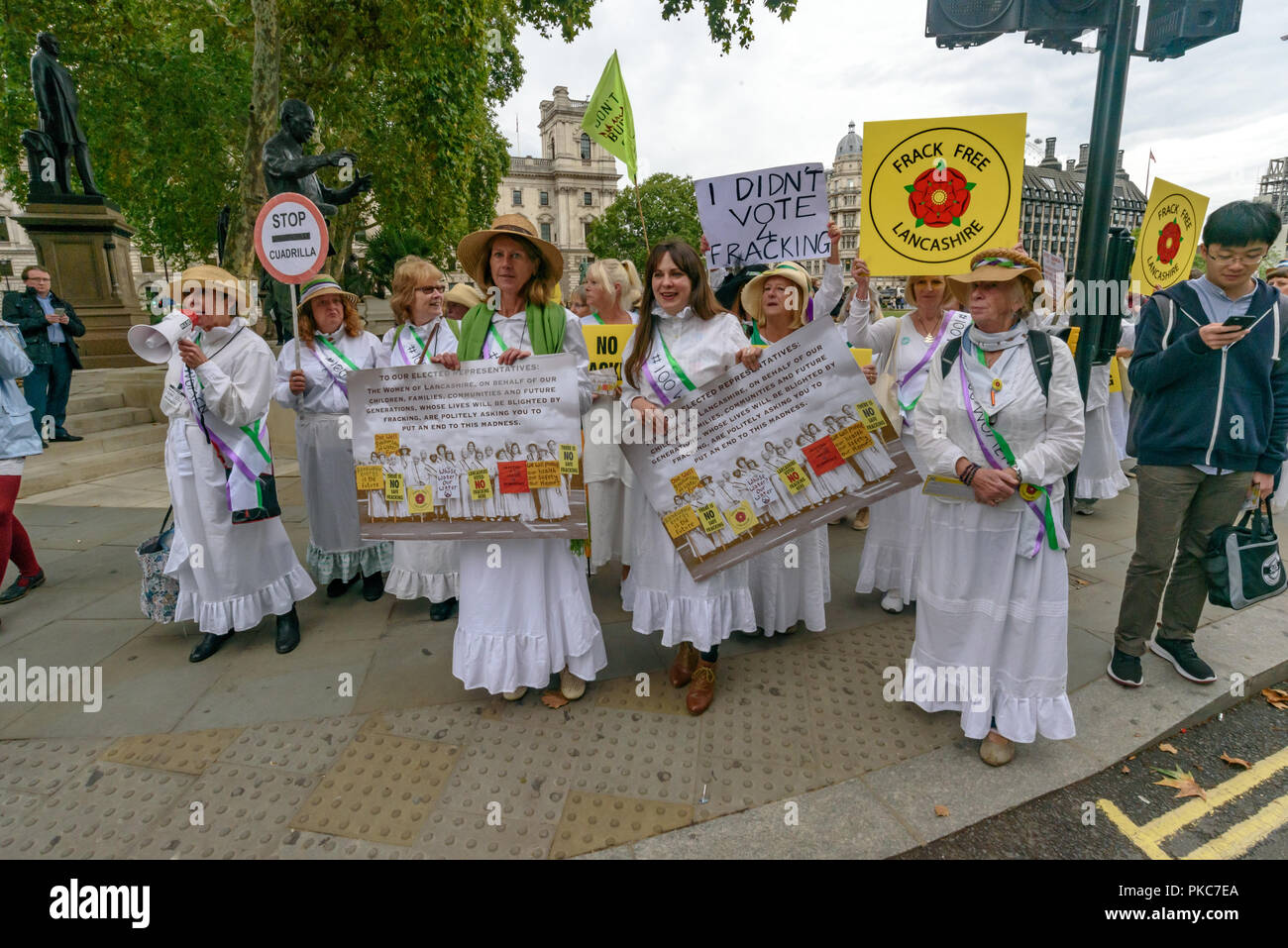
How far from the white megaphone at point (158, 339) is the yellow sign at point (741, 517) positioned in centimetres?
286

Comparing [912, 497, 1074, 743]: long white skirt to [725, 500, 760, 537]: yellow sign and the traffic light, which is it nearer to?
[725, 500, 760, 537]: yellow sign

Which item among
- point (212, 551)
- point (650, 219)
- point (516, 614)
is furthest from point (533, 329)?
point (650, 219)

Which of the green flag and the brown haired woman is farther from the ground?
the green flag

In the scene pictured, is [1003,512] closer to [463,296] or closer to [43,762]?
[463,296]

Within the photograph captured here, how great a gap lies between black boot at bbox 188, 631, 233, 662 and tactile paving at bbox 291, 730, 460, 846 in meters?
1.41

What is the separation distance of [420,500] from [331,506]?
71.9 inches

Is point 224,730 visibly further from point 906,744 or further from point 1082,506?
point 1082,506

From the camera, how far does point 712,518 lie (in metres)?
3.11

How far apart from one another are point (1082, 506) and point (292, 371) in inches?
279

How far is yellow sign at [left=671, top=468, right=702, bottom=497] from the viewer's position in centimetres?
313

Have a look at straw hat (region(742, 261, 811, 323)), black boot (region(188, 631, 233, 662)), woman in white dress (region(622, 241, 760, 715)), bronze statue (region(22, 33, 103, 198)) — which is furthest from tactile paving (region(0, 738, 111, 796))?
bronze statue (region(22, 33, 103, 198))

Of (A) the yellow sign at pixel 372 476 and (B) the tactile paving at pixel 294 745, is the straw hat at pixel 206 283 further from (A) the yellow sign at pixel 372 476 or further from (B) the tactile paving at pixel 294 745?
(B) the tactile paving at pixel 294 745

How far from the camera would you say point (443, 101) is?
13.3 metres
